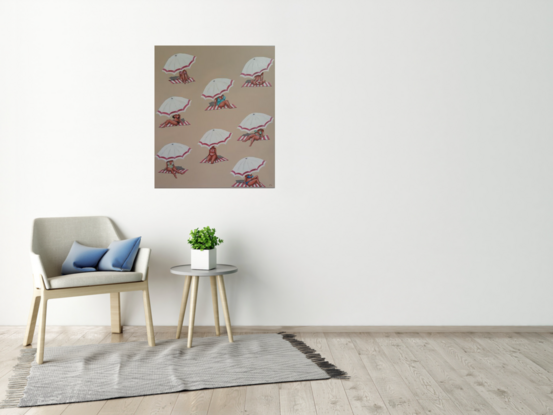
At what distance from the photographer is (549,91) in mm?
3473

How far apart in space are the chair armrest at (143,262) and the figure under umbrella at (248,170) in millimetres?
784

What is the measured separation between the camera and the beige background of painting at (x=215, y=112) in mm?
3441

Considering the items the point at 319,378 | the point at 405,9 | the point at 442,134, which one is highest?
the point at 405,9

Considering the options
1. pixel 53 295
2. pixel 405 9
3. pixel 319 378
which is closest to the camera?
pixel 319 378

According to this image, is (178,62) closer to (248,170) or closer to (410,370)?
(248,170)

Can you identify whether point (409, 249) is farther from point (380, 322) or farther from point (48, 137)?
point (48, 137)

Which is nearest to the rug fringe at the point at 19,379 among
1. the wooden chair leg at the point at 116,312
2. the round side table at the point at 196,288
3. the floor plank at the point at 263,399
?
the wooden chair leg at the point at 116,312

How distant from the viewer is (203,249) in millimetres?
3107

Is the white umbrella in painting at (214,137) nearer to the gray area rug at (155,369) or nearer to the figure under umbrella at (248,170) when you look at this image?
the figure under umbrella at (248,170)

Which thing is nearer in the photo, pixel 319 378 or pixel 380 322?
pixel 319 378

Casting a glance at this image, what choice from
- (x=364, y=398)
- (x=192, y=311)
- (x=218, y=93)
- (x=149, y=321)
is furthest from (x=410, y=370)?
(x=218, y=93)

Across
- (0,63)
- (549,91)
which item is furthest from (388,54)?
(0,63)

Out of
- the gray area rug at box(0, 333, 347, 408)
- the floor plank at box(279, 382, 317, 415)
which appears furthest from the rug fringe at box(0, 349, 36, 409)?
the floor plank at box(279, 382, 317, 415)

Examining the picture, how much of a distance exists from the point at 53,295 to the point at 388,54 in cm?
273
